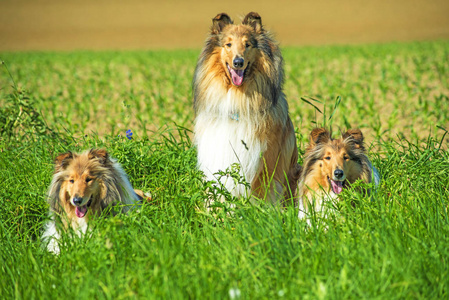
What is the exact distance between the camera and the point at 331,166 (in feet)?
14.3

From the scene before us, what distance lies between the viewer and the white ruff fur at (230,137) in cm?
479

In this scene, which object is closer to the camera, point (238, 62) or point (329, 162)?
point (329, 162)

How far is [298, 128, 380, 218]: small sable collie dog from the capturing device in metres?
4.36

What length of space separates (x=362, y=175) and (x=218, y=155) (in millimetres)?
1404

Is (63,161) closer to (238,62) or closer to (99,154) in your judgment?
(99,154)

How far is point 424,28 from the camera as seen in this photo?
128 feet

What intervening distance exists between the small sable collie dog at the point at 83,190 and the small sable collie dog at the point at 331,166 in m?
1.64

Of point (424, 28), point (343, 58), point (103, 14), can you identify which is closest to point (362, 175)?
point (343, 58)

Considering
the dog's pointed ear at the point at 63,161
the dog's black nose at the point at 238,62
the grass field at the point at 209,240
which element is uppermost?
the dog's black nose at the point at 238,62

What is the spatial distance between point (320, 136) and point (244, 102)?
82cm

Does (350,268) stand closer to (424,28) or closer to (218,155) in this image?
(218,155)

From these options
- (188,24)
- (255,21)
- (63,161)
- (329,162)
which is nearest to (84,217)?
(63,161)

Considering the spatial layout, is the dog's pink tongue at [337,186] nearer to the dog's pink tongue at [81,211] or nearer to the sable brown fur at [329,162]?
the sable brown fur at [329,162]

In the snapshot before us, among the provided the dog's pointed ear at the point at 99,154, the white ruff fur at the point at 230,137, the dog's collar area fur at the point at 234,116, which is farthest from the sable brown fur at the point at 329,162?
the dog's pointed ear at the point at 99,154
